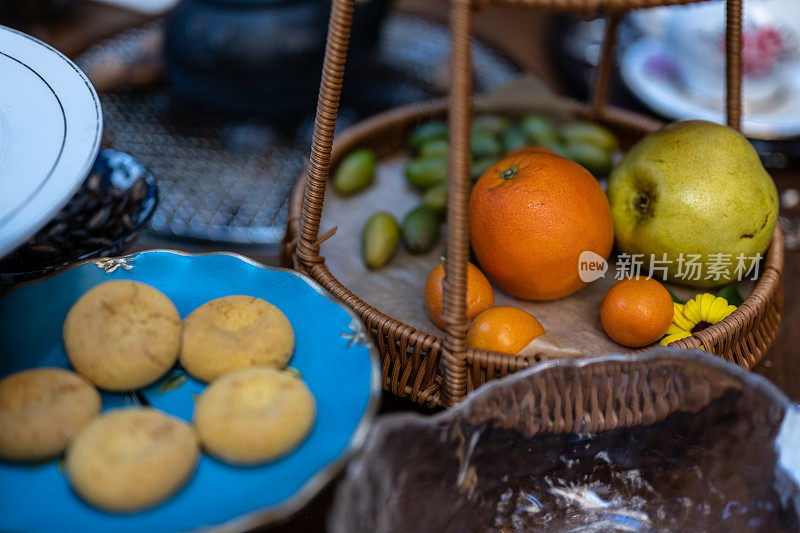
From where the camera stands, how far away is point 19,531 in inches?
10.8

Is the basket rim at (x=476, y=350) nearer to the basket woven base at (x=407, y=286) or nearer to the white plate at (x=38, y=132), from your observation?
the basket woven base at (x=407, y=286)

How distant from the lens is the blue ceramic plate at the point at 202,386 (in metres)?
0.28

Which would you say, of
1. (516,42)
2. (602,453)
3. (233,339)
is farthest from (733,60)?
(516,42)

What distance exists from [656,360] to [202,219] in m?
0.51

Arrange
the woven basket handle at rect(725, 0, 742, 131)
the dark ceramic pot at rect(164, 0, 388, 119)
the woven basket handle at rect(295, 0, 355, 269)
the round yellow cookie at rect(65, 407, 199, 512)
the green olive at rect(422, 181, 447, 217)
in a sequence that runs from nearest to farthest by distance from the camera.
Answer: the round yellow cookie at rect(65, 407, 199, 512) < the woven basket handle at rect(295, 0, 355, 269) < the woven basket handle at rect(725, 0, 742, 131) < the green olive at rect(422, 181, 447, 217) < the dark ceramic pot at rect(164, 0, 388, 119)

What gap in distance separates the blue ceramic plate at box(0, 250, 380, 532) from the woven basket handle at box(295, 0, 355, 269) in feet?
0.18

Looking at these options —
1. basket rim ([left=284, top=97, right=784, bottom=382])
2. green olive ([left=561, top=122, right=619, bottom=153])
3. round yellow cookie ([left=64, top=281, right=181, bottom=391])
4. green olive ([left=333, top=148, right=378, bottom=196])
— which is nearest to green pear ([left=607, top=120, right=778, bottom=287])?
basket rim ([left=284, top=97, right=784, bottom=382])

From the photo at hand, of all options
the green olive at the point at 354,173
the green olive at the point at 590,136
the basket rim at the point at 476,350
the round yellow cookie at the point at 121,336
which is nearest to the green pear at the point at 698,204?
the basket rim at the point at 476,350

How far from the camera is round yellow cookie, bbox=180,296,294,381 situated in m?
0.35

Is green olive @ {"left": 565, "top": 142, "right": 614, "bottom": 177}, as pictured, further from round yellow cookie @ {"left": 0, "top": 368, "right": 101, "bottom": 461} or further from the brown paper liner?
round yellow cookie @ {"left": 0, "top": 368, "right": 101, "bottom": 461}

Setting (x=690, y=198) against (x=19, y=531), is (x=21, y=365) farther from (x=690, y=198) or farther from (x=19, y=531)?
(x=690, y=198)

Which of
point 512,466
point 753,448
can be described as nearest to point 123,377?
point 512,466

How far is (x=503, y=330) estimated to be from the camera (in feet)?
1.40

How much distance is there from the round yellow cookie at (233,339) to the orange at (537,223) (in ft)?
0.58
